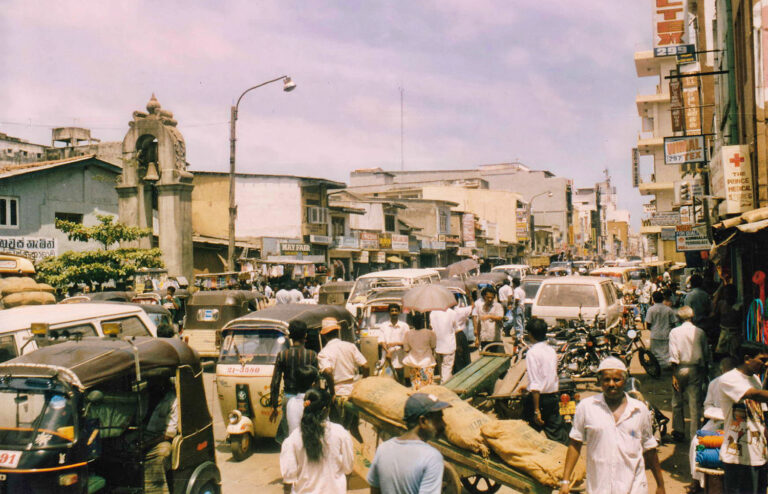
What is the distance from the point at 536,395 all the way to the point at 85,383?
175 inches

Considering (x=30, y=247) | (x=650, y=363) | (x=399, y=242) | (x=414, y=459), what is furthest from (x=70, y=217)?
(x=414, y=459)

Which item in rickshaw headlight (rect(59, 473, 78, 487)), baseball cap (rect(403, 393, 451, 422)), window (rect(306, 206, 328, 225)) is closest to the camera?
baseball cap (rect(403, 393, 451, 422))

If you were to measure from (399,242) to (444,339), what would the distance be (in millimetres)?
33046

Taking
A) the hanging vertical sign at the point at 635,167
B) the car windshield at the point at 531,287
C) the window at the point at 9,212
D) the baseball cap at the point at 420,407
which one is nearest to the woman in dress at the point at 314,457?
the baseball cap at the point at 420,407

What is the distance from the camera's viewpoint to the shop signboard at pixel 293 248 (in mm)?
33500

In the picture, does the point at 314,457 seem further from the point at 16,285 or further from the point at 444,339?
the point at 16,285

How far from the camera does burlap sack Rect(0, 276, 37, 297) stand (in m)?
12.3

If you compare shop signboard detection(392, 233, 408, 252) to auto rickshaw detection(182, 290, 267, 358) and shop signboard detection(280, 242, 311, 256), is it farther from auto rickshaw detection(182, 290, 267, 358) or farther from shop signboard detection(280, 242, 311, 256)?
auto rickshaw detection(182, 290, 267, 358)

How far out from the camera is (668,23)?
16.1 metres

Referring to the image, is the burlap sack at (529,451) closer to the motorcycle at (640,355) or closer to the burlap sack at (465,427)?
the burlap sack at (465,427)

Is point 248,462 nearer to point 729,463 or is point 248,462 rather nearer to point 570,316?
point 729,463

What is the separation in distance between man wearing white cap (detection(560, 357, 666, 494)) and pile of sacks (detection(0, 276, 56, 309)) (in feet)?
36.1

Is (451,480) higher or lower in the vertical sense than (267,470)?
higher

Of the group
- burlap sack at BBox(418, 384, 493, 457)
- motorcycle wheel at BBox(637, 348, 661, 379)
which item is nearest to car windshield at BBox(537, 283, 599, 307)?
motorcycle wheel at BBox(637, 348, 661, 379)
